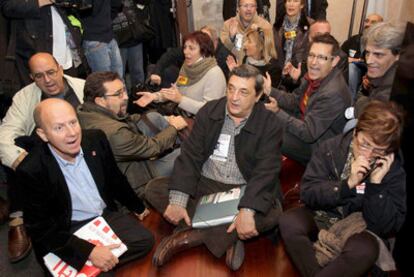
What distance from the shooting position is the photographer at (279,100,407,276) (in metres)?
1.77

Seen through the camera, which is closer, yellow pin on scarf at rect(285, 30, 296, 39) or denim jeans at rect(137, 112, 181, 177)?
denim jeans at rect(137, 112, 181, 177)

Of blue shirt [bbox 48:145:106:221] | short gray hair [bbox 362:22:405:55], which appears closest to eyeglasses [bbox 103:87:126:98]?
blue shirt [bbox 48:145:106:221]

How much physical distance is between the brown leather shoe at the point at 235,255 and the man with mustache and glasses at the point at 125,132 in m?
0.74

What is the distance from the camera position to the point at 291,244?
1.95m

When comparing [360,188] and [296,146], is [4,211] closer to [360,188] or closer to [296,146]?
[296,146]

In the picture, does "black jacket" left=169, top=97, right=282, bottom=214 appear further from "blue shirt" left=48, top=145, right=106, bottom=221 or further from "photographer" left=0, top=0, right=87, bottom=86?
"photographer" left=0, top=0, right=87, bottom=86

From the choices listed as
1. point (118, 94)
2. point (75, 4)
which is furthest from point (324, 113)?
point (75, 4)

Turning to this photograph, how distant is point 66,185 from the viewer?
2.03 m

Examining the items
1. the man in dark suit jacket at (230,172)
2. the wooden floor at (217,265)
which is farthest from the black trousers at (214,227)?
the wooden floor at (217,265)

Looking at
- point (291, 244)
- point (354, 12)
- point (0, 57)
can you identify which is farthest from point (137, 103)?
point (354, 12)

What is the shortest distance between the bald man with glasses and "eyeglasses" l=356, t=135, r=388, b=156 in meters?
2.03

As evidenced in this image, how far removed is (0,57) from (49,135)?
1.26m

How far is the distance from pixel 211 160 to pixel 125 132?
0.57 metres

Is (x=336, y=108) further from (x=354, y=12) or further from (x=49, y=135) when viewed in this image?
(x=354, y=12)
